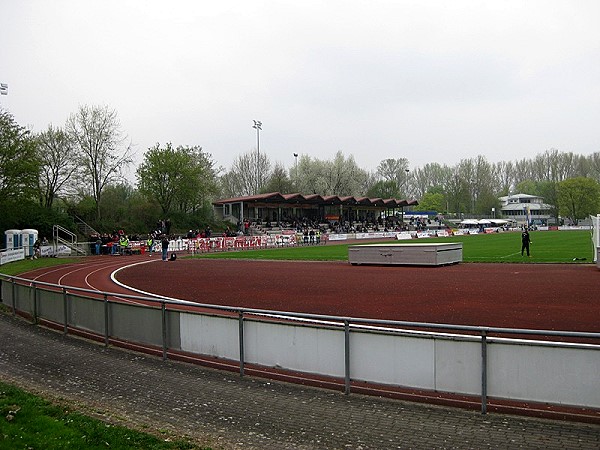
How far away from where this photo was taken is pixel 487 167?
14362 centimetres

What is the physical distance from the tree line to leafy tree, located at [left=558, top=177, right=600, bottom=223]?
0.59ft

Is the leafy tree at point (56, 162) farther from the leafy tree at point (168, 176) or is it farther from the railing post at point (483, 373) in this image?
the railing post at point (483, 373)

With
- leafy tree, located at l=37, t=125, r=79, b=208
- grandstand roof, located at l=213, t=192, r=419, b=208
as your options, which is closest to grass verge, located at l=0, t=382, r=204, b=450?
leafy tree, located at l=37, t=125, r=79, b=208

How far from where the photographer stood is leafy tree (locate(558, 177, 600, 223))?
106500mm

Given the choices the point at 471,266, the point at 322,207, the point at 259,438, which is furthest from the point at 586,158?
the point at 259,438

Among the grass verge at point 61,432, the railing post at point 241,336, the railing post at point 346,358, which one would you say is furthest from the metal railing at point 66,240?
the railing post at point 346,358

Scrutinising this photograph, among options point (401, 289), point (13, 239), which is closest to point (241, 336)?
point (401, 289)

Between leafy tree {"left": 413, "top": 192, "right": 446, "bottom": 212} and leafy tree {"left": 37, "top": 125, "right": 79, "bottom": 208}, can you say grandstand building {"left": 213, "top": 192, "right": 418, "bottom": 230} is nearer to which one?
leafy tree {"left": 37, "top": 125, "right": 79, "bottom": 208}

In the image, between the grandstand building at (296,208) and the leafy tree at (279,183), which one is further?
the leafy tree at (279,183)

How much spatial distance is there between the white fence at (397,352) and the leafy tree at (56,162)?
180 feet

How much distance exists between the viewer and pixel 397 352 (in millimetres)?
7285

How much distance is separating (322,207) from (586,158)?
86181 mm

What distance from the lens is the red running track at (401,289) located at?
42.4 feet

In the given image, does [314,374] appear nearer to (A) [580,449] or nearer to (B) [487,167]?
(A) [580,449]
